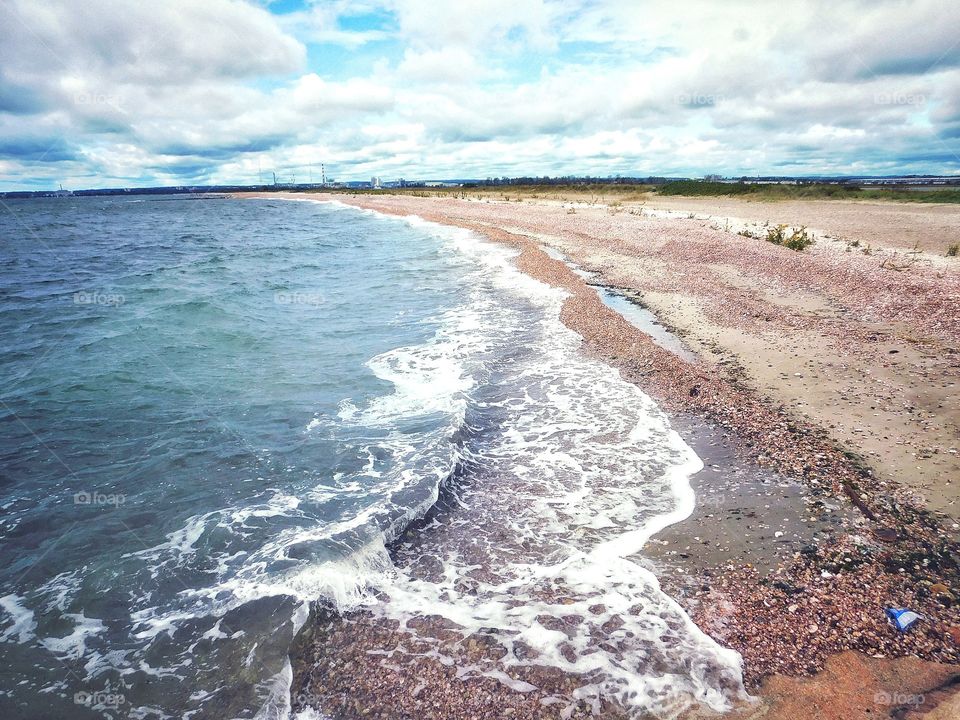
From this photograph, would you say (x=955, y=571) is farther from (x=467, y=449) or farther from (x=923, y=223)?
(x=923, y=223)

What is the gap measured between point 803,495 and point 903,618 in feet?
7.92

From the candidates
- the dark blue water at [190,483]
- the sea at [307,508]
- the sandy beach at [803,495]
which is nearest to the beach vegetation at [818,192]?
Answer: the sandy beach at [803,495]

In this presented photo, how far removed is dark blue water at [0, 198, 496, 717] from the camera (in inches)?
213

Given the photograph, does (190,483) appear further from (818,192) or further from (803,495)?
(818,192)

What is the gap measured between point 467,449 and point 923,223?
126 ft

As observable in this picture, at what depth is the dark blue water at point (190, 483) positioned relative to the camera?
17.7 ft

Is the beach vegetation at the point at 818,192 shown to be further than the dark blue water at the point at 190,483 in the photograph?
Yes

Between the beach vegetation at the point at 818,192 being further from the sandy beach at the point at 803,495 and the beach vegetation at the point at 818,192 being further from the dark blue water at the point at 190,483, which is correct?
the dark blue water at the point at 190,483

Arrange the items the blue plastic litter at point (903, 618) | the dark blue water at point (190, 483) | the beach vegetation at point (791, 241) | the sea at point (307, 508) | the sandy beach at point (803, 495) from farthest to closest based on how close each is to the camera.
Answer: the beach vegetation at point (791, 241)
the dark blue water at point (190, 483)
the sea at point (307, 508)
the blue plastic litter at point (903, 618)
the sandy beach at point (803, 495)

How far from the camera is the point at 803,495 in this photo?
7301mm

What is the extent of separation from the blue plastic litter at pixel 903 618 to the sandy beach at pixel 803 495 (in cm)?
8

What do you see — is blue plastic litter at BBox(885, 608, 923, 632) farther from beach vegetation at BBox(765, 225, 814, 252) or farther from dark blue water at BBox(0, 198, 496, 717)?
beach vegetation at BBox(765, 225, 814, 252)

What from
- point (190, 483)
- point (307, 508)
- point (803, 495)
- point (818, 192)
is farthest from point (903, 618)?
point (818, 192)

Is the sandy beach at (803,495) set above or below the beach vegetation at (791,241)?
below
